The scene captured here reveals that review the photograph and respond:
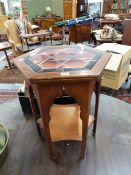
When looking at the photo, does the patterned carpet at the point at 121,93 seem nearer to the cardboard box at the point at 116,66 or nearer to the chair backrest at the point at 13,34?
the cardboard box at the point at 116,66

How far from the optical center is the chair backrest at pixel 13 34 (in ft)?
11.9

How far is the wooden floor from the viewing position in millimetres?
1216

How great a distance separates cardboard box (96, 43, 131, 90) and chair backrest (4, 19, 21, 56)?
198 centimetres

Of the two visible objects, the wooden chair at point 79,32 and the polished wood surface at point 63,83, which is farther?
the wooden chair at point 79,32

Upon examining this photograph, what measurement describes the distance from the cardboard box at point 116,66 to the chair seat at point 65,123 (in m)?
0.89

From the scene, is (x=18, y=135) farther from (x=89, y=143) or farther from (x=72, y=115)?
(x=89, y=143)

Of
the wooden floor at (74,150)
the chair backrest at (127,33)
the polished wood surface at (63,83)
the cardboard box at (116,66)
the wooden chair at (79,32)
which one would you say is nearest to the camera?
the polished wood surface at (63,83)

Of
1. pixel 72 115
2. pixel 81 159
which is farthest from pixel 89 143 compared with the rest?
pixel 72 115

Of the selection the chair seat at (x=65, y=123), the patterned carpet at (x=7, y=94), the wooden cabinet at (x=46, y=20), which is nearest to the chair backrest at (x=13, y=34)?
the patterned carpet at (x=7, y=94)

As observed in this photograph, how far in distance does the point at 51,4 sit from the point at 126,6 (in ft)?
7.91

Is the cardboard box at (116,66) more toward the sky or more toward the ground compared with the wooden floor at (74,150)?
more toward the sky

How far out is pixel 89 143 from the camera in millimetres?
1405

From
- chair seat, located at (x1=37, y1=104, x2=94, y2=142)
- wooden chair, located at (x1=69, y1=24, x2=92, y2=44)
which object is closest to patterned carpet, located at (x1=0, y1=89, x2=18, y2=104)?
chair seat, located at (x1=37, y1=104, x2=94, y2=142)

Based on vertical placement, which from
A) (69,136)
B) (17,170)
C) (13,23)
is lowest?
(17,170)
